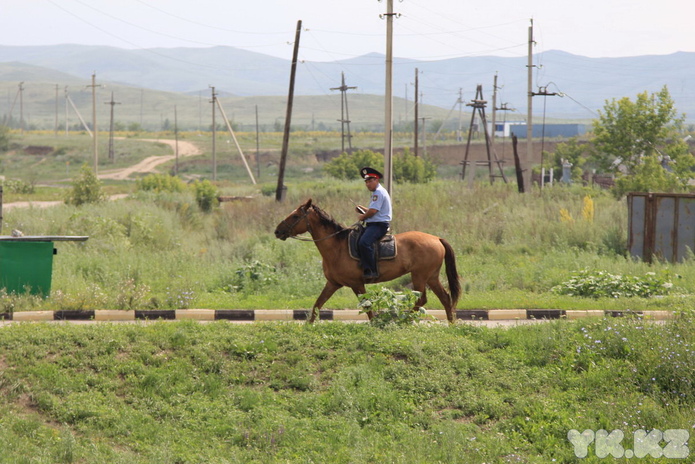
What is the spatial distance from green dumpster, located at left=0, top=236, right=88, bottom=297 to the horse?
196 inches

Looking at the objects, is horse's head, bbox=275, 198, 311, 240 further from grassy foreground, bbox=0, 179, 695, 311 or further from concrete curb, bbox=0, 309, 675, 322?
grassy foreground, bbox=0, 179, 695, 311

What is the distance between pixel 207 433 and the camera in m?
9.05

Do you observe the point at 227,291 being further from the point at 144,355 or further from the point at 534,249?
the point at 534,249

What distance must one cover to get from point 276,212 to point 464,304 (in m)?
14.4

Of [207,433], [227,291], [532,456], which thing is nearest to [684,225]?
[227,291]

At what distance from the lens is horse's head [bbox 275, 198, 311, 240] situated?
1298cm

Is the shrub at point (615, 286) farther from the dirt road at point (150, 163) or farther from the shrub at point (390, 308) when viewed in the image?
the dirt road at point (150, 163)

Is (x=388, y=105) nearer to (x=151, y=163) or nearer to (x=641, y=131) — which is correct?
(x=641, y=131)

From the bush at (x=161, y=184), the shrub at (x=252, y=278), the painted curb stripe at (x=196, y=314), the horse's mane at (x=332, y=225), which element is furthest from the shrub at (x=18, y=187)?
the horse's mane at (x=332, y=225)

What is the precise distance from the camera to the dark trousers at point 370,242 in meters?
12.8

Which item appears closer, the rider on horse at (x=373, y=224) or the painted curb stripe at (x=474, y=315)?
the rider on horse at (x=373, y=224)

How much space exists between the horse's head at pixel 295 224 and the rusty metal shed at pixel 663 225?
11339 millimetres

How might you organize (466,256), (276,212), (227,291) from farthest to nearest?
1. (276,212)
2. (466,256)
3. (227,291)

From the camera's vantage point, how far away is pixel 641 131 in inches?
1730
